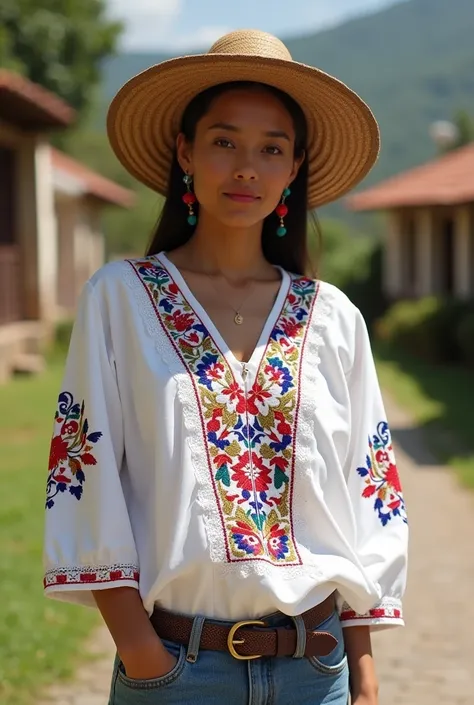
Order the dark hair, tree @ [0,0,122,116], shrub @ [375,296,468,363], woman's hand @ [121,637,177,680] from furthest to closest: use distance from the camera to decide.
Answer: tree @ [0,0,122,116]
shrub @ [375,296,468,363]
the dark hair
woman's hand @ [121,637,177,680]

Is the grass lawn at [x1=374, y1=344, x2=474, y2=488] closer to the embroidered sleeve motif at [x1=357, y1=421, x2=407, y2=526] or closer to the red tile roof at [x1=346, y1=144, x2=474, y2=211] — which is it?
the red tile roof at [x1=346, y1=144, x2=474, y2=211]

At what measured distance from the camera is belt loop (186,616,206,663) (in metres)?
1.79

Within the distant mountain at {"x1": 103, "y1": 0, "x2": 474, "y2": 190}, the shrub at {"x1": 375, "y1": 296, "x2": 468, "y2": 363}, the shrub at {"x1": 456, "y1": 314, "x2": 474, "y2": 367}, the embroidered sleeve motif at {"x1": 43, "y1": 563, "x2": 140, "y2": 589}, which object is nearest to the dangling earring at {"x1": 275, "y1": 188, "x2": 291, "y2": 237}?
the embroidered sleeve motif at {"x1": 43, "y1": 563, "x2": 140, "y2": 589}

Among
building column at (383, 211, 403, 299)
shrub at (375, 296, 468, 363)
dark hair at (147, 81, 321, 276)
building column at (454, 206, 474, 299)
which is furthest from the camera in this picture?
building column at (383, 211, 403, 299)

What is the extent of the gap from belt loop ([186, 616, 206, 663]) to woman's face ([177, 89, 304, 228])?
778 millimetres

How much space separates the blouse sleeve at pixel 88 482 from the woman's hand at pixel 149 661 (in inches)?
4.6

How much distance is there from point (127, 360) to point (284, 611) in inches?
21.3

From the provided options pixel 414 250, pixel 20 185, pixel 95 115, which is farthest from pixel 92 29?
pixel 20 185

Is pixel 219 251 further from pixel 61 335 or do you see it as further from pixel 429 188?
pixel 429 188

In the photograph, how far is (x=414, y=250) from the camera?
2212cm

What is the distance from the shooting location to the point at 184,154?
214cm

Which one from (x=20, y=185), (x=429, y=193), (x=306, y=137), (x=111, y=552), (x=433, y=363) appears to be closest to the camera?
(x=111, y=552)

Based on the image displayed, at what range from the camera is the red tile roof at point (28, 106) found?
11.5 metres

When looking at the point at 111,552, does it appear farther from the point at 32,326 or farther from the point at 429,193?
the point at 429,193
